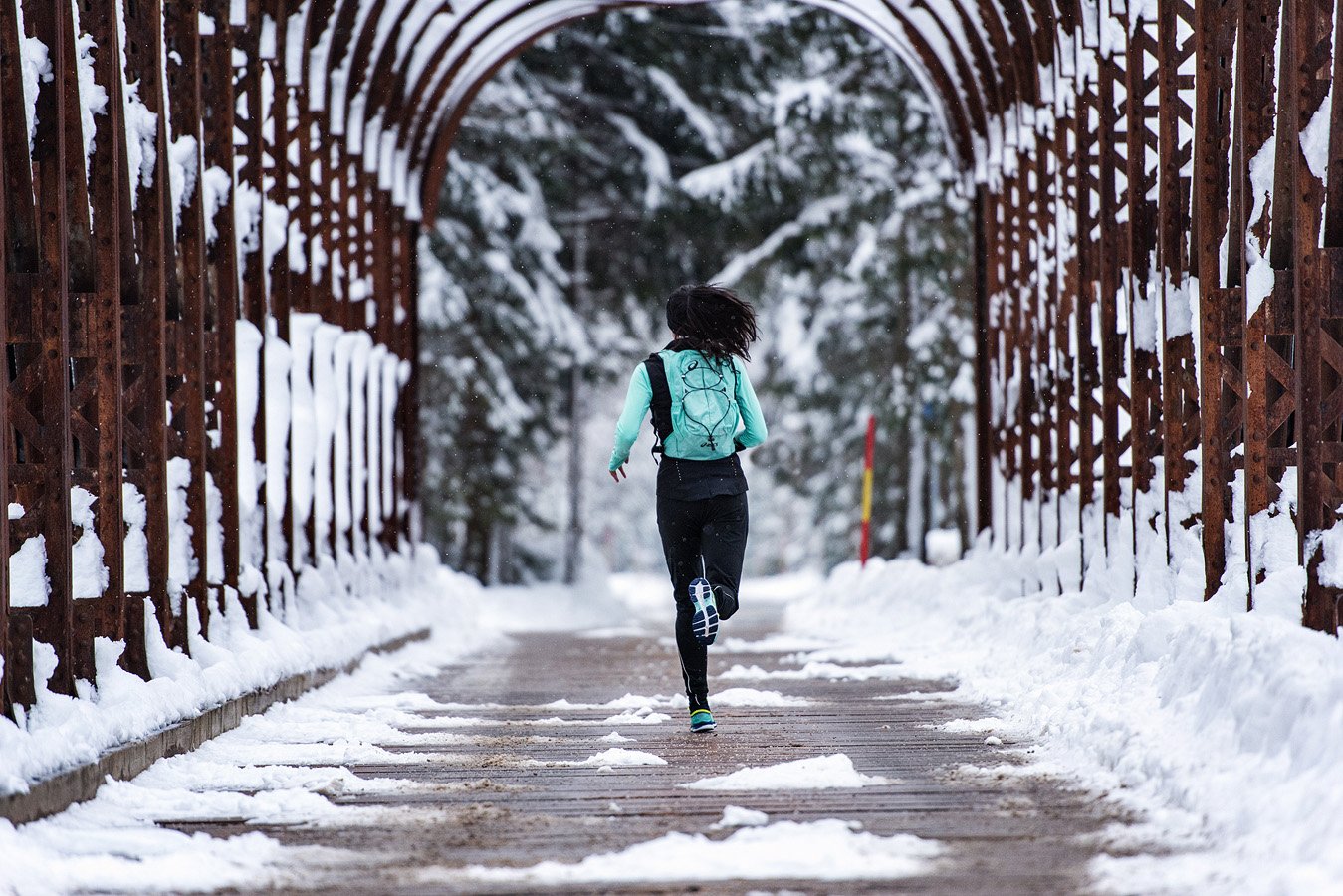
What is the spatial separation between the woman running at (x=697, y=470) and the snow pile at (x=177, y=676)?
2207 millimetres

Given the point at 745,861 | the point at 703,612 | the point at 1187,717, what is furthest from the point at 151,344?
the point at 1187,717

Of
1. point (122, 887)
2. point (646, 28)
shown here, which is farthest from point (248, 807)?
point (646, 28)

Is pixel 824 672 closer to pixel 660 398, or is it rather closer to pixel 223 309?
pixel 660 398

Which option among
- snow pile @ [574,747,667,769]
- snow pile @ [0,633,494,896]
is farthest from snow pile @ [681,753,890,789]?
snow pile @ [0,633,494,896]

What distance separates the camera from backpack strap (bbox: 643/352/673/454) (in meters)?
7.92

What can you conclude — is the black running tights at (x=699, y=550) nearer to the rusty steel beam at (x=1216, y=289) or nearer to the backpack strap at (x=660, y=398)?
the backpack strap at (x=660, y=398)

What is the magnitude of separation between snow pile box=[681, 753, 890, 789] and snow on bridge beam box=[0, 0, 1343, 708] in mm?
1820

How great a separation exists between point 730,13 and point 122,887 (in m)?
27.2

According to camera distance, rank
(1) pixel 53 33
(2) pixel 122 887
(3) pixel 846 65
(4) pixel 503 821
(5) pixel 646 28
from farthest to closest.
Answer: (5) pixel 646 28 → (3) pixel 846 65 → (1) pixel 53 33 → (4) pixel 503 821 → (2) pixel 122 887

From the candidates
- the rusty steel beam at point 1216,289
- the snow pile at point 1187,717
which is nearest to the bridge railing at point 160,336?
the snow pile at point 1187,717

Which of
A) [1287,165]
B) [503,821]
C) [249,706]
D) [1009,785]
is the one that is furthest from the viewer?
[249,706]

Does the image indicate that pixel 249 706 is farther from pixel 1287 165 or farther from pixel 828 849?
pixel 1287 165

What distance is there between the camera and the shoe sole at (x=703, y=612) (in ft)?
25.5

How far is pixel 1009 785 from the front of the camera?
6.02 m
